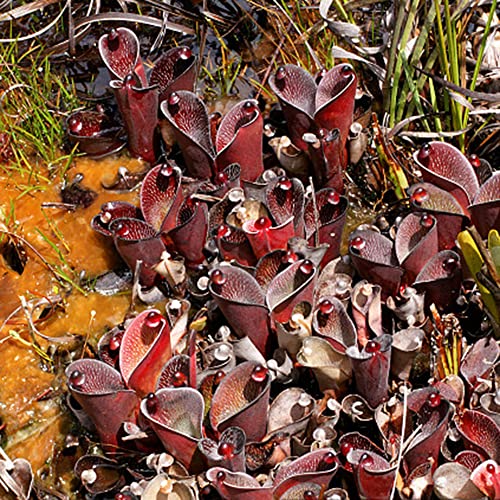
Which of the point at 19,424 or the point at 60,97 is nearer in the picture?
the point at 19,424

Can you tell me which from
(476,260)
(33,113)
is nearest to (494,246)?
(476,260)

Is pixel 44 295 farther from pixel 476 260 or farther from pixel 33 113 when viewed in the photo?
pixel 476 260

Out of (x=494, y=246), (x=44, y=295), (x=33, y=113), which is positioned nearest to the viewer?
(x=494, y=246)

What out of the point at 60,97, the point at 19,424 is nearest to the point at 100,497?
the point at 19,424

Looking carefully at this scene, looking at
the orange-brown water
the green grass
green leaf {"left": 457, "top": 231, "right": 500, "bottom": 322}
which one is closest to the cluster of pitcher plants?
green leaf {"left": 457, "top": 231, "right": 500, "bottom": 322}

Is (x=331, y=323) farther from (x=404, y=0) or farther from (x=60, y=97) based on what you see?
(x=60, y=97)
